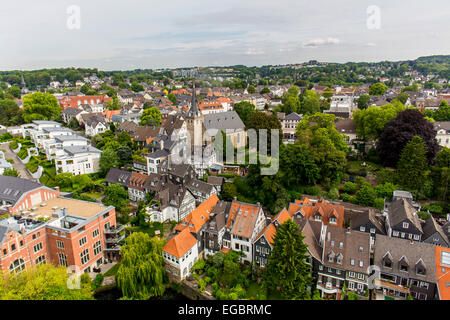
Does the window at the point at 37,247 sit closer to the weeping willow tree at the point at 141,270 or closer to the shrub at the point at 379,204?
the weeping willow tree at the point at 141,270

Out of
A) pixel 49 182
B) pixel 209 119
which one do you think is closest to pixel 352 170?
pixel 209 119

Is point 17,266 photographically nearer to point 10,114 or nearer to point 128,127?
point 128,127

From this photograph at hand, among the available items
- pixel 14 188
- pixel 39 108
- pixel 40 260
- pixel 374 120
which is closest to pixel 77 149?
pixel 14 188

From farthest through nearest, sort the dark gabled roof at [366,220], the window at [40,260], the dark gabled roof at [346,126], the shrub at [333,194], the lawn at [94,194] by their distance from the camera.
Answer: the dark gabled roof at [346,126] → the lawn at [94,194] → the shrub at [333,194] → the dark gabled roof at [366,220] → the window at [40,260]

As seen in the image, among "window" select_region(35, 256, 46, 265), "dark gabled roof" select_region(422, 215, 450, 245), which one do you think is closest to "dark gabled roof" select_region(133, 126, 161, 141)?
"window" select_region(35, 256, 46, 265)

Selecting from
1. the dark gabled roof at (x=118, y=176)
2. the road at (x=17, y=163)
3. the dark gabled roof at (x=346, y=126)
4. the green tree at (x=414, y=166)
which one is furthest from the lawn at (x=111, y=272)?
the dark gabled roof at (x=346, y=126)

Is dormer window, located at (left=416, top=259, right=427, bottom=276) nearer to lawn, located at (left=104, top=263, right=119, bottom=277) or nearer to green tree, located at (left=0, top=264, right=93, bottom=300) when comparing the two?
green tree, located at (left=0, top=264, right=93, bottom=300)
